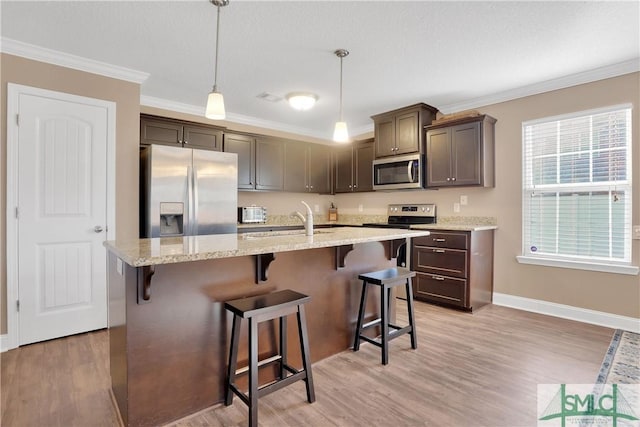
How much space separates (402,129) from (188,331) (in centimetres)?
351

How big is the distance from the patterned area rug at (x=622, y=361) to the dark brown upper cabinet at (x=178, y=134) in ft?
13.6

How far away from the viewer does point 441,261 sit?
3.75 metres

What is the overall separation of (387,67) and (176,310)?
2.65 metres

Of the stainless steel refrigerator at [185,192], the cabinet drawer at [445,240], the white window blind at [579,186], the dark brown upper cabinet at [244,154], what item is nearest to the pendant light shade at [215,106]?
the stainless steel refrigerator at [185,192]

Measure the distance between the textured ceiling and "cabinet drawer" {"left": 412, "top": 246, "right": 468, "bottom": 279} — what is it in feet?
5.84

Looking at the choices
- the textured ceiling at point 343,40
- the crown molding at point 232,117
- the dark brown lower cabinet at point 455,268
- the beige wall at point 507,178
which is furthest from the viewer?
the crown molding at point 232,117

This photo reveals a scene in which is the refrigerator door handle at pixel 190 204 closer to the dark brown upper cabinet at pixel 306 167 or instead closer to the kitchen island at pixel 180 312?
the kitchen island at pixel 180 312

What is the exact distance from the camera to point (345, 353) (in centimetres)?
252

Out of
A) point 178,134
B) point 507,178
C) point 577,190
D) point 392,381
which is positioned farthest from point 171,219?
point 577,190

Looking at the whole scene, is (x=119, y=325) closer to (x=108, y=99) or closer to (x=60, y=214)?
(x=60, y=214)

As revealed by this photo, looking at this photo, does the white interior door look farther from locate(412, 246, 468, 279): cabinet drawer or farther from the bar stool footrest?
locate(412, 246, 468, 279): cabinet drawer

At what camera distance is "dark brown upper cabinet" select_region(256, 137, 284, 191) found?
466 cm

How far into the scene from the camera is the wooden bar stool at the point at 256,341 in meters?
1.65

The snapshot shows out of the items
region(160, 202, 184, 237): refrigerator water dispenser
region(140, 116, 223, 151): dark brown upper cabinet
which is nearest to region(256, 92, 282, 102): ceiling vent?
region(140, 116, 223, 151): dark brown upper cabinet
